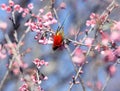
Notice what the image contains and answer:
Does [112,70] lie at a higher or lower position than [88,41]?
lower

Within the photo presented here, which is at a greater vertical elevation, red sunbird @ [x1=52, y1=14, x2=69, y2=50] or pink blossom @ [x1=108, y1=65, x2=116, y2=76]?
red sunbird @ [x1=52, y1=14, x2=69, y2=50]

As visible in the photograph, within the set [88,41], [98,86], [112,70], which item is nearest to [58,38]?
[88,41]

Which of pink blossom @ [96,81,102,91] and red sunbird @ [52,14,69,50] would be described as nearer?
pink blossom @ [96,81,102,91]

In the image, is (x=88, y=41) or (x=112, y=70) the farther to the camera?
(x=88, y=41)

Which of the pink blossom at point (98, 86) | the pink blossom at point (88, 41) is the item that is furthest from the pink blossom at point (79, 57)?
the pink blossom at point (98, 86)

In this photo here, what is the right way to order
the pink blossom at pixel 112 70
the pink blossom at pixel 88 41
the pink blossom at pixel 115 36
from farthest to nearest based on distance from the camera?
the pink blossom at pixel 88 41, the pink blossom at pixel 115 36, the pink blossom at pixel 112 70

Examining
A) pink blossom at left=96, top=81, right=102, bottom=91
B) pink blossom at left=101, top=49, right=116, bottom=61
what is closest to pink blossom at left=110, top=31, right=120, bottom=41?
pink blossom at left=101, top=49, right=116, bottom=61

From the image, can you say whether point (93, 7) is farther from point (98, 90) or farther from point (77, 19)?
point (98, 90)

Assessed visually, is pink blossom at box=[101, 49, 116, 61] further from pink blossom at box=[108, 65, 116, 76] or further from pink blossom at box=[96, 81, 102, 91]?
pink blossom at box=[96, 81, 102, 91]

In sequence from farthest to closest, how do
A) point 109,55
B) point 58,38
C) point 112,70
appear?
point 58,38
point 109,55
point 112,70

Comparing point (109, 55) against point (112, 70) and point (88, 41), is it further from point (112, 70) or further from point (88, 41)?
point (88, 41)

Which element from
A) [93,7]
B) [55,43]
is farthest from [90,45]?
[93,7]

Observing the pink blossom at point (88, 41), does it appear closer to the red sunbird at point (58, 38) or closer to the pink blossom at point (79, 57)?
the pink blossom at point (79, 57)
